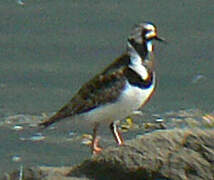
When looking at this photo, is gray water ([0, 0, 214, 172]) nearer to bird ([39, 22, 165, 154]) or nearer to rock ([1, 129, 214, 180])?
bird ([39, 22, 165, 154])

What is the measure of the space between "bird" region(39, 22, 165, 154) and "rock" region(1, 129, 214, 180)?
1032mm

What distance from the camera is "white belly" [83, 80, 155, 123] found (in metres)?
8.54

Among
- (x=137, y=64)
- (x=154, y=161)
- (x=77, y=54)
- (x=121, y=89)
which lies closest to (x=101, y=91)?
(x=121, y=89)

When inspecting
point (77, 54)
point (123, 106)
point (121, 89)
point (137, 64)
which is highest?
point (137, 64)

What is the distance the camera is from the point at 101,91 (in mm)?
8789

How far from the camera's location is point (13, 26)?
Result: 14.0 meters

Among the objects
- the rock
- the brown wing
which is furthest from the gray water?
the rock

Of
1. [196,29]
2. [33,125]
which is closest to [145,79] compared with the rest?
[33,125]

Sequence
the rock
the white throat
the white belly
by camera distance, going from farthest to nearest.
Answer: the white throat, the white belly, the rock

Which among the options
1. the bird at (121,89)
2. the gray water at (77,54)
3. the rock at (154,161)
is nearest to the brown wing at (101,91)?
the bird at (121,89)

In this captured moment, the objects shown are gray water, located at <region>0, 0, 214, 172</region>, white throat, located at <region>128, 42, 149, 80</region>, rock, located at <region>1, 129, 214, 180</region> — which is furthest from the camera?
gray water, located at <region>0, 0, 214, 172</region>

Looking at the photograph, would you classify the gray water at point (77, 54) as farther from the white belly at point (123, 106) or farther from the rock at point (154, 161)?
the rock at point (154, 161)

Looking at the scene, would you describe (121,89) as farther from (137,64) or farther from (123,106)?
(137,64)

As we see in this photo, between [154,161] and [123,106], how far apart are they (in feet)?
4.39
